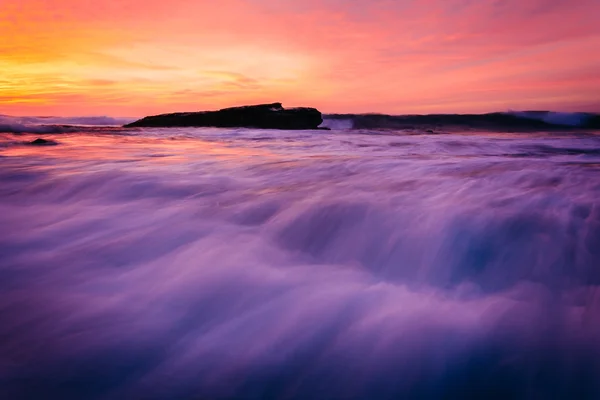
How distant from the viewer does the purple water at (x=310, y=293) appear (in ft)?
4.21

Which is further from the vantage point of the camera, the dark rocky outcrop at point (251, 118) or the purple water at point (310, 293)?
the dark rocky outcrop at point (251, 118)

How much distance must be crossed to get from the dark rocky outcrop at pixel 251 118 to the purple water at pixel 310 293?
17674 millimetres

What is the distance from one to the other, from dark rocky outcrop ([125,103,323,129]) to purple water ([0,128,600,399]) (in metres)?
17.7

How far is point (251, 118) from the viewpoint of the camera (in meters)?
21.5

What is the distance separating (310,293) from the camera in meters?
1.76

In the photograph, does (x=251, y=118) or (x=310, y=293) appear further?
(x=251, y=118)

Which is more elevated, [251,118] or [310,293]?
[251,118]

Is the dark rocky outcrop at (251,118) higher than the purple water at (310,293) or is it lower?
A: higher

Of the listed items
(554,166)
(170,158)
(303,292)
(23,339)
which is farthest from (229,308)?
(170,158)

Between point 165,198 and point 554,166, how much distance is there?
3.80 metres

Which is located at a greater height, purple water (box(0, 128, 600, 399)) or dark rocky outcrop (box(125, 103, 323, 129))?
dark rocky outcrop (box(125, 103, 323, 129))

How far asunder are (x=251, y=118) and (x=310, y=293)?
2050cm

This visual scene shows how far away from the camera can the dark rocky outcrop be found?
20.4 metres

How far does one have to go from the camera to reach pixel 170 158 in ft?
18.1
